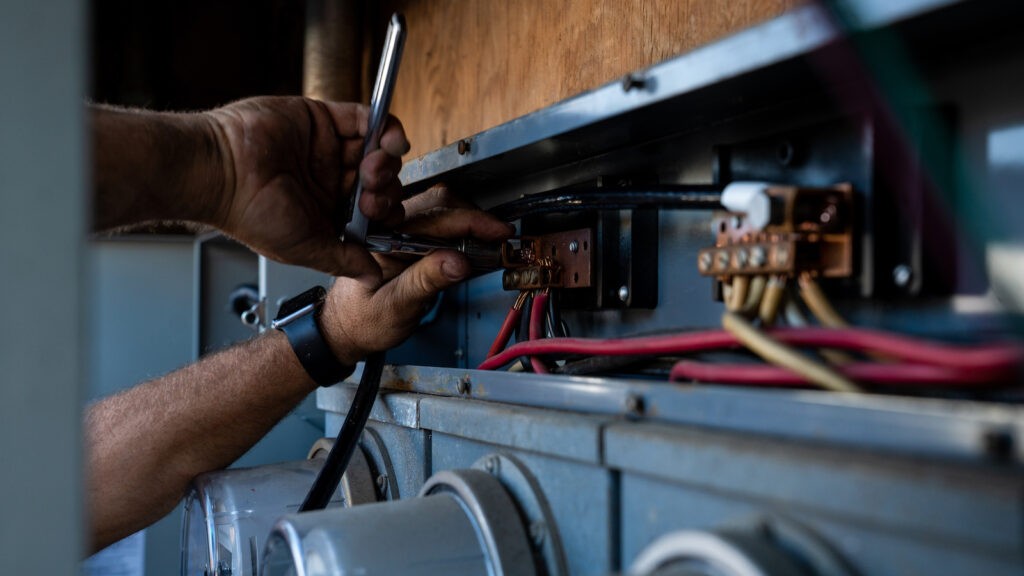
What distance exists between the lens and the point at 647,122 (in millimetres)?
723

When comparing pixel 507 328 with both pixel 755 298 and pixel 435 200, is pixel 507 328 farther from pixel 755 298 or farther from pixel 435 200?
pixel 755 298

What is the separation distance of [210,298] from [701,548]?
68.0 inches

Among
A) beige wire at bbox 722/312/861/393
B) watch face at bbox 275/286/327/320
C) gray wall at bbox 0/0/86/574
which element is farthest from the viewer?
watch face at bbox 275/286/327/320

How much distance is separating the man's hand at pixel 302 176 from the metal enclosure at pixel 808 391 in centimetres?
14

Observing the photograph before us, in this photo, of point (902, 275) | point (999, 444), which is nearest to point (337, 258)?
point (902, 275)

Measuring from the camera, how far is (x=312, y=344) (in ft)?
3.30

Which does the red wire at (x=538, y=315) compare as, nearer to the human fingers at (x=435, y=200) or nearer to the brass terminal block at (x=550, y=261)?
the brass terminal block at (x=550, y=261)

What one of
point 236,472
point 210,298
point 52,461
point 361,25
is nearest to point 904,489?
point 52,461

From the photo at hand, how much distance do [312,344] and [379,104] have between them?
1.15 feet

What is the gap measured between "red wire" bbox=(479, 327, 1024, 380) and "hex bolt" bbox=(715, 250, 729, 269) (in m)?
0.05

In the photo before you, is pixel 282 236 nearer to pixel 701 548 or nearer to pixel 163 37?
pixel 701 548

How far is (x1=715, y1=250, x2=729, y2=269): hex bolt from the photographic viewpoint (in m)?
0.62

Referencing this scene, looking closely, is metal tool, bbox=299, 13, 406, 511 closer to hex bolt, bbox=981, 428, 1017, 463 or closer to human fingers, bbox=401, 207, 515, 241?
human fingers, bbox=401, 207, 515, 241

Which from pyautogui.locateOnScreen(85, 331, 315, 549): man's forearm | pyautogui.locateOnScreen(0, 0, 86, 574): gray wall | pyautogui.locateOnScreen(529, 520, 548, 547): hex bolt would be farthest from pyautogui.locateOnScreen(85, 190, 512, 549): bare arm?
pyautogui.locateOnScreen(0, 0, 86, 574): gray wall
